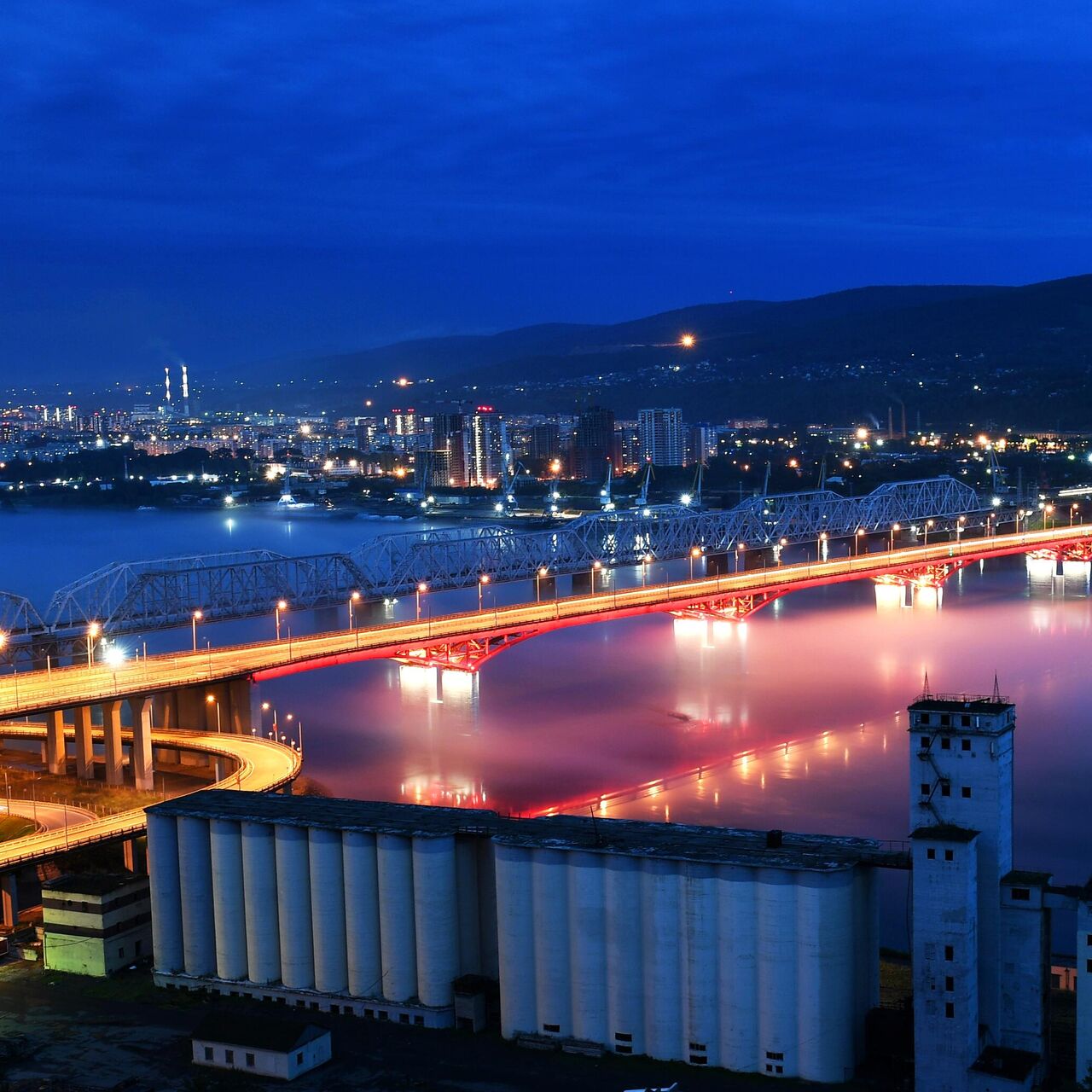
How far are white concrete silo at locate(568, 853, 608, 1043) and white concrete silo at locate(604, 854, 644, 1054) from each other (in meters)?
0.04

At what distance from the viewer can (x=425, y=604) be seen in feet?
113

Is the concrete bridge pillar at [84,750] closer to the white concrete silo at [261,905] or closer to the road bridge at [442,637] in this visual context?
the road bridge at [442,637]

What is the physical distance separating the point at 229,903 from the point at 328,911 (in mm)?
846

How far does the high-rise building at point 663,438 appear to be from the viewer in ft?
252

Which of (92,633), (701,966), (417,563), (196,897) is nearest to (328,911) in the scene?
(196,897)

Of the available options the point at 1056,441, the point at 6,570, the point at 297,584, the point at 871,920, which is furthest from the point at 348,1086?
the point at 1056,441

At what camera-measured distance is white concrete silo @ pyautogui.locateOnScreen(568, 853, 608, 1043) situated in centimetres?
1105

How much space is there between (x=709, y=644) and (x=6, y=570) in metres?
20.7

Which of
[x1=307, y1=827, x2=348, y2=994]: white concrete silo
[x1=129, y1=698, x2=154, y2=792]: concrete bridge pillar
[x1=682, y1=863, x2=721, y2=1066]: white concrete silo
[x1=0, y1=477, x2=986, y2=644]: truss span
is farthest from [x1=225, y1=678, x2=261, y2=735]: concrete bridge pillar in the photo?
[x1=682, y1=863, x2=721, y2=1066]: white concrete silo

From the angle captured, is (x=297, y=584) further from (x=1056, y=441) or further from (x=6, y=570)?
(x=1056, y=441)

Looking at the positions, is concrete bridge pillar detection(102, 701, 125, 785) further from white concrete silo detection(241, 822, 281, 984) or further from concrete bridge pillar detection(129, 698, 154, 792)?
white concrete silo detection(241, 822, 281, 984)

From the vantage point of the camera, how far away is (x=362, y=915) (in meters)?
11.8

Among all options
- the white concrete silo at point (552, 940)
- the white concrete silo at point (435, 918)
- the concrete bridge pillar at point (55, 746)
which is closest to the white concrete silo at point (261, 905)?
the white concrete silo at point (435, 918)

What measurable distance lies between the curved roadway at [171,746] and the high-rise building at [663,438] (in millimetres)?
57596
